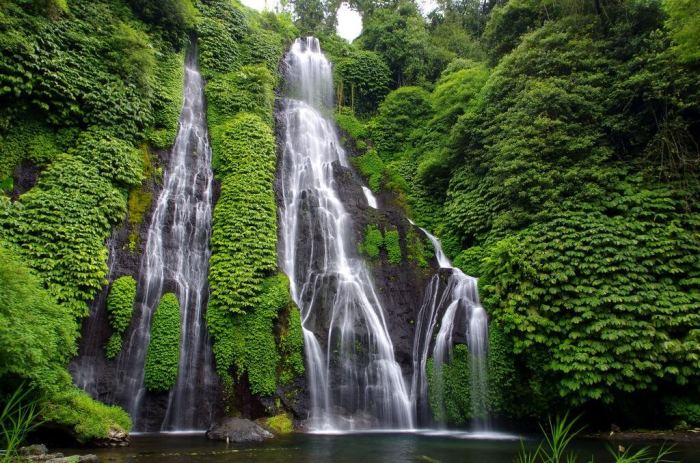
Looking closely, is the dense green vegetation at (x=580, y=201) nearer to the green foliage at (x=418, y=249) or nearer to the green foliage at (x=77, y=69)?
the green foliage at (x=418, y=249)

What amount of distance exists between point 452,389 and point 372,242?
622 centimetres

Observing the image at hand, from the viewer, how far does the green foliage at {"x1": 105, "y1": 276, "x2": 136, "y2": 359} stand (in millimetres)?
12195

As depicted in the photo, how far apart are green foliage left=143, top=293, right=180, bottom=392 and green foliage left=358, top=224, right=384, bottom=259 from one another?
6.95 metres

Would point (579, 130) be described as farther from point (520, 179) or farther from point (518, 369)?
point (518, 369)

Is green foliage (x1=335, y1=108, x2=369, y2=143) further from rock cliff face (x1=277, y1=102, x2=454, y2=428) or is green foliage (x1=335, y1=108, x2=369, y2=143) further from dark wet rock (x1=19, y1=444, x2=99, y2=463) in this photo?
Result: dark wet rock (x1=19, y1=444, x2=99, y2=463)

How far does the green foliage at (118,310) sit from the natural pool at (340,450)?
272 centimetres

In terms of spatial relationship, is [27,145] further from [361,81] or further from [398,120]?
[361,81]

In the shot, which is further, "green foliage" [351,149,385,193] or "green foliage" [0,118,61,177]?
"green foliage" [351,149,385,193]

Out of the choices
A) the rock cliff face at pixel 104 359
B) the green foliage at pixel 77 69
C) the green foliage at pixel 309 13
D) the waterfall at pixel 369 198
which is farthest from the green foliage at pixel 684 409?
the green foliage at pixel 309 13

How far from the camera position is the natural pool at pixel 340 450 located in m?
8.38

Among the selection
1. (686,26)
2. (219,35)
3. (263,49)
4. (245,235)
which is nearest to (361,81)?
(263,49)

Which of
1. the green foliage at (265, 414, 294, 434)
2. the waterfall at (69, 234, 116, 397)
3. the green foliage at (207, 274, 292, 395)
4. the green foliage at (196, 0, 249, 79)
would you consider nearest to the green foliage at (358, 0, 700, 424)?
the green foliage at (265, 414, 294, 434)

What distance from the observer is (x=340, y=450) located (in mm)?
9398

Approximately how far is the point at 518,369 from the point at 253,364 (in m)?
7.64
